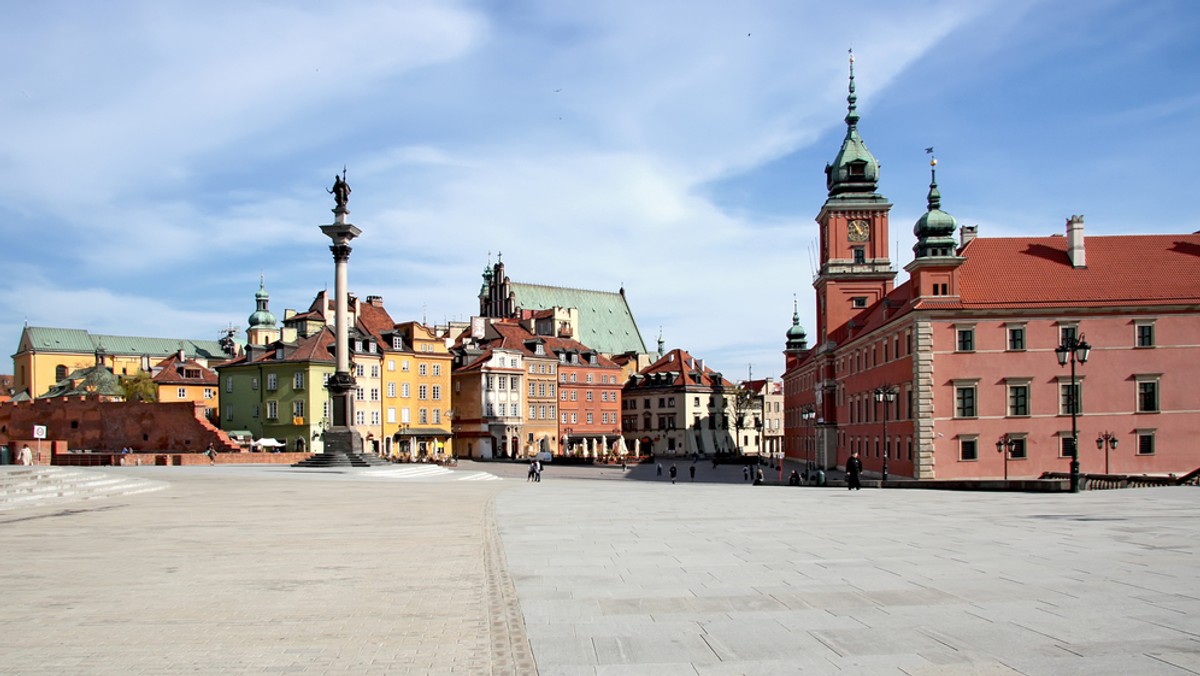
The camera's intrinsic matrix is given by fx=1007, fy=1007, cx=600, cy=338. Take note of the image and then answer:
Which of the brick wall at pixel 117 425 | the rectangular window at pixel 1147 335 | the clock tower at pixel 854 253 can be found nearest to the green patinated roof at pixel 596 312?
the clock tower at pixel 854 253

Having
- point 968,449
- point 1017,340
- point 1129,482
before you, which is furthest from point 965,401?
point 1129,482

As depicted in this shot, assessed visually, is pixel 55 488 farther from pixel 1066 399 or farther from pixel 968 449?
pixel 1066 399

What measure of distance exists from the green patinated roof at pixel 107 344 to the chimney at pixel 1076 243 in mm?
120079

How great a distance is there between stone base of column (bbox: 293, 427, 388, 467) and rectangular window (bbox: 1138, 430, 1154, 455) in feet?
141

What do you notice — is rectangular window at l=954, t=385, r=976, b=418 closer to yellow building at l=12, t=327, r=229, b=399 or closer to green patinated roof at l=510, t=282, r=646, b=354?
green patinated roof at l=510, t=282, r=646, b=354

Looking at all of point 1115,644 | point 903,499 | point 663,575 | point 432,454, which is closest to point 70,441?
point 432,454

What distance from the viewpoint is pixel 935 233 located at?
59.8m

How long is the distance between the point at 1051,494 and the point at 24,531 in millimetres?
29362

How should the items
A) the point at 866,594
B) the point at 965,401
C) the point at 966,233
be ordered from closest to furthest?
the point at 866,594
the point at 965,401
the point at 966,233

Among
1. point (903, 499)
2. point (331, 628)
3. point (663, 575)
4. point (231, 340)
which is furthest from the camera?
point (231, 340)

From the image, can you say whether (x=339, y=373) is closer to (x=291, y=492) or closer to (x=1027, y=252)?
(x=291, y=492)

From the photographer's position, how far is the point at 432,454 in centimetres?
9844

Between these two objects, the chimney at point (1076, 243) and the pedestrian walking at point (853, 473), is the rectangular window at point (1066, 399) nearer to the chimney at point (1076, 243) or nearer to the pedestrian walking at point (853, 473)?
the chimney at point (1076, 243)

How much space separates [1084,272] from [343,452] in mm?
44174
